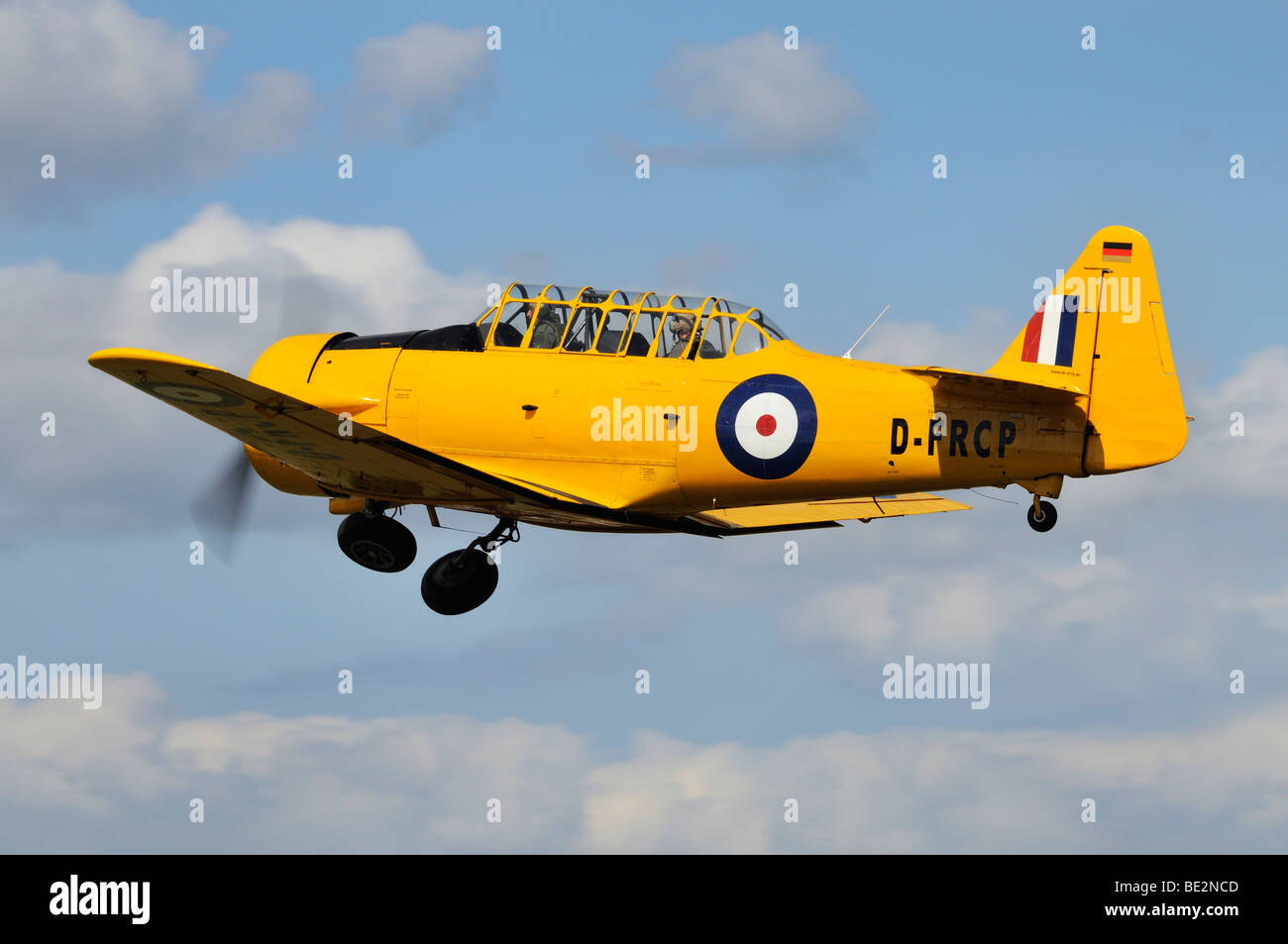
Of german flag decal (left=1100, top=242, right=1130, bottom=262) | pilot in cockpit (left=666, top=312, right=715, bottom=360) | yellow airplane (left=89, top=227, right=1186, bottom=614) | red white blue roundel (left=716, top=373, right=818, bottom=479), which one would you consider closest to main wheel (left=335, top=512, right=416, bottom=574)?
yellow airplane (left=89, top=227, right=1186, bottom=614)

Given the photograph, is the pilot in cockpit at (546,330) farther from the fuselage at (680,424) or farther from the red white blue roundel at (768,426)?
the red white blue roundel at (768,426)

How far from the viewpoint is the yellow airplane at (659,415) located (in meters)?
17.6

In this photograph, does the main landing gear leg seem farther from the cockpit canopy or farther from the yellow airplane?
the cockpit canopy

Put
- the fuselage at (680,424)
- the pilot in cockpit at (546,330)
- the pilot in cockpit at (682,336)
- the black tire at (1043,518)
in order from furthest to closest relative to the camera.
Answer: the pilot in cockpit at (546,330) < the pilot in cockpit at (682,336) < the fuselage at (680,424) < the black tire at (1043,518)

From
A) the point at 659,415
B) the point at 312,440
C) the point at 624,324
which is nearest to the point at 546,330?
the point at 624,324

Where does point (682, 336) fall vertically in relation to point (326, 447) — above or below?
above

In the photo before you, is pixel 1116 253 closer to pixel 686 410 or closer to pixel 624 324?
pixel 686 410

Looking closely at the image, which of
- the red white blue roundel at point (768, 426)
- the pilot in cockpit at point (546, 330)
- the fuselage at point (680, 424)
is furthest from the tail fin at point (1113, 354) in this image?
the pilot in cockpit at point (546, 330)

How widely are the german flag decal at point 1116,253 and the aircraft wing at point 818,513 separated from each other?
347 cm

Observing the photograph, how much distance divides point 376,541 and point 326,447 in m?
1.98

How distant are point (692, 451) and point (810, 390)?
48.9 inches

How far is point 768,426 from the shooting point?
60.3 feet
